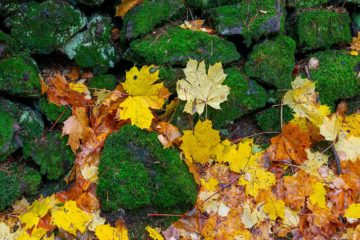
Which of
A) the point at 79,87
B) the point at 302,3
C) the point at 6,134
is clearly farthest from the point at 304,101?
the point at 6,134

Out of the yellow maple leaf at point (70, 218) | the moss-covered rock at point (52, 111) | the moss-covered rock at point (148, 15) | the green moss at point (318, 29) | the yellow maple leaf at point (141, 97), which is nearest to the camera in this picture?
the yellow maple leaf at point (70, 218)

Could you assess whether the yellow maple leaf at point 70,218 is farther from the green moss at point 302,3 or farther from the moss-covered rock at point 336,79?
the green moss at point 302,3

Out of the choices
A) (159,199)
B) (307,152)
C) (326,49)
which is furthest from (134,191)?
Result: (326,49)

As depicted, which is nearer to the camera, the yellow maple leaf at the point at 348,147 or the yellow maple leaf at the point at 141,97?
the yellow maple leaf at the point at 141,97

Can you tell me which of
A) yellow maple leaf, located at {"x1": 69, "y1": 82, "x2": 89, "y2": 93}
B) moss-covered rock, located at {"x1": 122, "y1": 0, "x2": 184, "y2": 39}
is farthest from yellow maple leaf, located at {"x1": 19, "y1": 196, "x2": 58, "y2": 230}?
moss-covered rock, located at {"x1": 122, "y1": 0, "x2": 184, "y2": 39}

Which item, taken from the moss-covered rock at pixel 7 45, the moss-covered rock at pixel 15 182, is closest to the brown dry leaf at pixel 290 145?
the moss-covered rock at pixel 15 182

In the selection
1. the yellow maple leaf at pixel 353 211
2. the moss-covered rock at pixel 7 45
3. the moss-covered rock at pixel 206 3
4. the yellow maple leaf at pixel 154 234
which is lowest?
the yellow maple leaf at pixel 353 211
